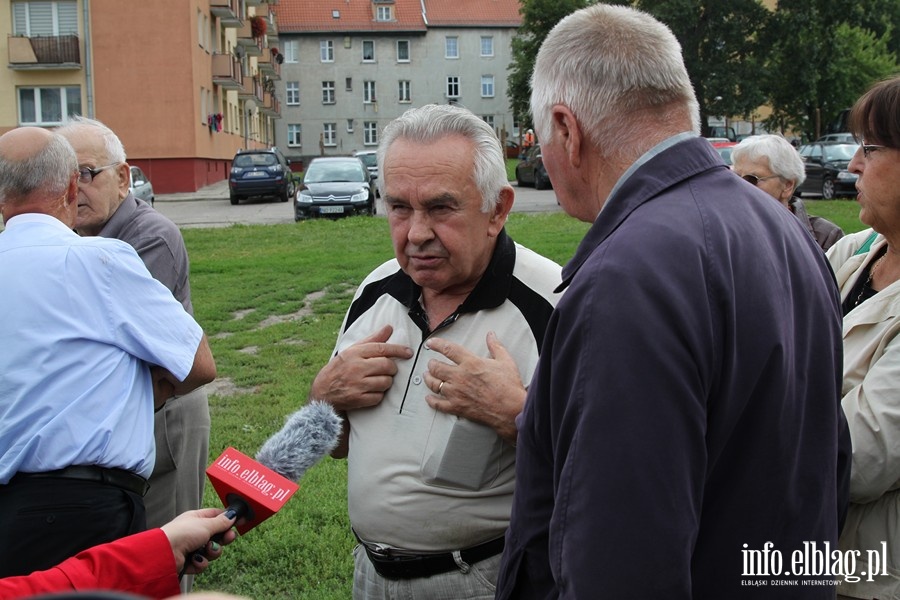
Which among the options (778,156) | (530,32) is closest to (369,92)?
(530,32)

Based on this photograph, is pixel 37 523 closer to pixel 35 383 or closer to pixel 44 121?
pixel 35 383

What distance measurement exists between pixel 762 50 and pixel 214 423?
42.4 metres

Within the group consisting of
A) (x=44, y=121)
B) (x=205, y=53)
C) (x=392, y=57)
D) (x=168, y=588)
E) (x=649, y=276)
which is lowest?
(x=168, y=588)

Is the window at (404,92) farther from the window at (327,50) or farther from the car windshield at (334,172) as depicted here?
the car windshield at (334,172)

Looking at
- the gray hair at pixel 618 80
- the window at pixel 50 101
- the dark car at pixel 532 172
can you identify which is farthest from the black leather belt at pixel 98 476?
the window at pixel 50 101

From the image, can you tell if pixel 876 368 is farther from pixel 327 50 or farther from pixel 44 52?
pixel 327 50

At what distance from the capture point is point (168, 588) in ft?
7.49

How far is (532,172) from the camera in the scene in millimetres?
33500

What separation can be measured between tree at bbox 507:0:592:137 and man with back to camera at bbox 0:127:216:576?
40.2 m

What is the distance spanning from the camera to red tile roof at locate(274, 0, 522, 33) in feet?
221

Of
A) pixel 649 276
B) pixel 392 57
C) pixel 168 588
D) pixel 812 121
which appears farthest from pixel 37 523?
pixel 392 57

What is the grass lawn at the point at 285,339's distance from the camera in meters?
4.61

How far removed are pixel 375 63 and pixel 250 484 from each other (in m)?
68.2

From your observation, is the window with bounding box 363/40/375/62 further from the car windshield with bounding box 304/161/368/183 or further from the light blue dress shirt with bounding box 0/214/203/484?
the light blue dress shirt with bounding box 0/214/203/484
